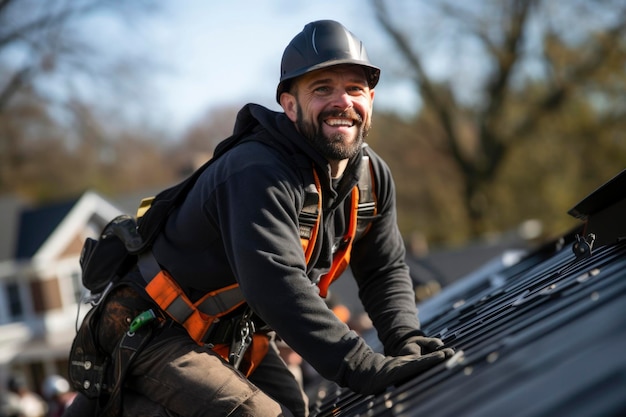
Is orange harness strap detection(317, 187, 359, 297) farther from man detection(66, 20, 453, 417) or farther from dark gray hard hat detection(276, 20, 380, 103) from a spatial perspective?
dark gray hard hat detection(276, 20, 380, 103)

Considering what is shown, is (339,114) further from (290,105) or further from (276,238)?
(276,238)

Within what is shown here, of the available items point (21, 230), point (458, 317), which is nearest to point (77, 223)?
point (21, 230)

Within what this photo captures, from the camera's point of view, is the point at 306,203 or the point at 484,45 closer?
the point at 306,203

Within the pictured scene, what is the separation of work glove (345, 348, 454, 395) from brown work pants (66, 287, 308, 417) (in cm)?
56

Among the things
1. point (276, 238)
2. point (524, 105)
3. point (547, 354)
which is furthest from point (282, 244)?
point (524, 105)

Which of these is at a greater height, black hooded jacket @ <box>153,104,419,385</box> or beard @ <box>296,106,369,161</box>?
beard @ <box>296,106,369,161</box>

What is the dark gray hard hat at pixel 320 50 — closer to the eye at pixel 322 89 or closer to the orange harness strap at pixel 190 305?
the eye at pixel 322 89

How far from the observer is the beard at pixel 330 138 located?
11.4ft

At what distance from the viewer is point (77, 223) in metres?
34.9

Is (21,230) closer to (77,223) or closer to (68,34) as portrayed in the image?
(77,223)

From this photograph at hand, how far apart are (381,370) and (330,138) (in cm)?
99

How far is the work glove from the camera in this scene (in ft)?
9.84

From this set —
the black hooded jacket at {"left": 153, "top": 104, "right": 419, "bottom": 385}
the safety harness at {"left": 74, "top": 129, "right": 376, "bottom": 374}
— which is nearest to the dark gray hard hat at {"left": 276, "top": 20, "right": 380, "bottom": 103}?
the black hooded jacket at {"left": 153, "top": 104, "right": 419, "bottom": 385}

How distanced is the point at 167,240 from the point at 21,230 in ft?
115
